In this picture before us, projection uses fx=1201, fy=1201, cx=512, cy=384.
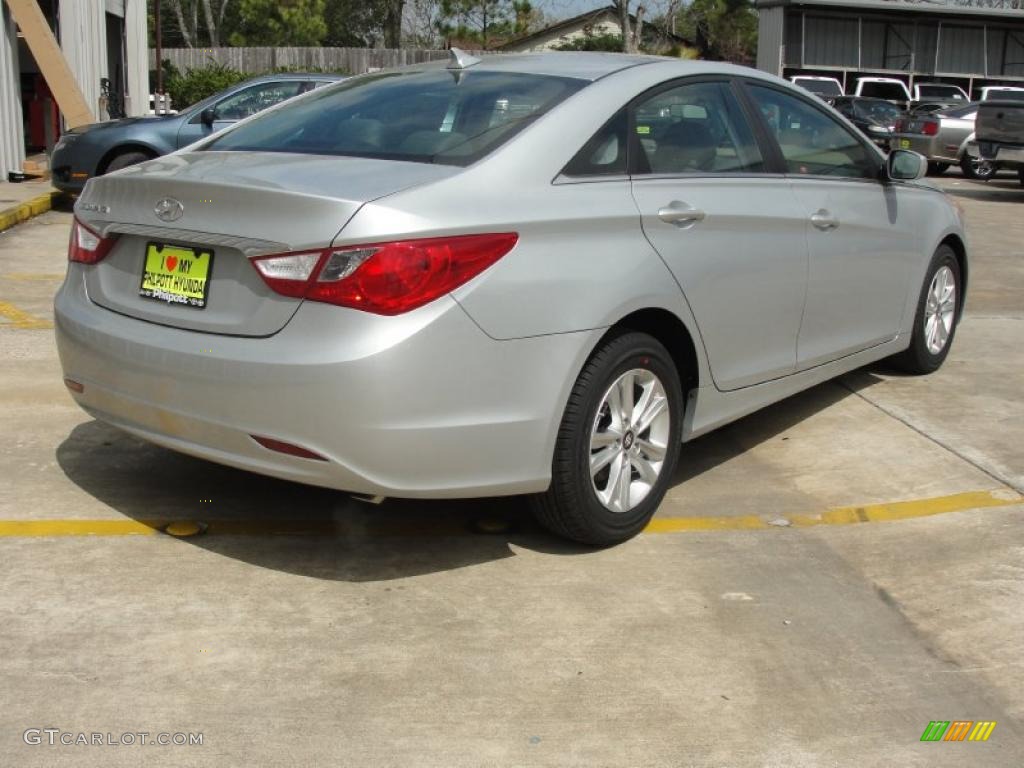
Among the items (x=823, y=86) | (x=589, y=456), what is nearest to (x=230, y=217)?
(x=589, y=456)

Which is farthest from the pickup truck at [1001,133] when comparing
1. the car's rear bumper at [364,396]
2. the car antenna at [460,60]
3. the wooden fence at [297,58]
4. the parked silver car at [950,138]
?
the wooden fence at [297,58]

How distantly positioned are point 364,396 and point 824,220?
2590mm

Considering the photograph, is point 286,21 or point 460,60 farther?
point 286,21

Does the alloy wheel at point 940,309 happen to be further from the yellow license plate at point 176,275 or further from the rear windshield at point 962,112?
the rear windshield at point 962,112

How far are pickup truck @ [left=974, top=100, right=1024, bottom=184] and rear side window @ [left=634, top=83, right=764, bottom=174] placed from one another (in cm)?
1417

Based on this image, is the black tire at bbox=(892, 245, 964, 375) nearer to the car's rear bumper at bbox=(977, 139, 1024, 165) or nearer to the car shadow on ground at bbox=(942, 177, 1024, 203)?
the car shadow on ground at bbox=(942, 177, 1024, 203)

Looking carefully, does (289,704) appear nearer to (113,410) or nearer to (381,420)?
(381,420)

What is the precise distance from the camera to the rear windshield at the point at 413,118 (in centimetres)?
394

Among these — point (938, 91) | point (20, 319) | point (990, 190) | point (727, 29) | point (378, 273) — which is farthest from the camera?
point (727, 29)

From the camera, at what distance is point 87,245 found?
412 centimetres

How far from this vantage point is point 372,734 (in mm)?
2977

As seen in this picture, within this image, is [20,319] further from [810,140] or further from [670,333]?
[810,140]

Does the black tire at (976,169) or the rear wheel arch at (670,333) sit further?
the black tire at (976,169)

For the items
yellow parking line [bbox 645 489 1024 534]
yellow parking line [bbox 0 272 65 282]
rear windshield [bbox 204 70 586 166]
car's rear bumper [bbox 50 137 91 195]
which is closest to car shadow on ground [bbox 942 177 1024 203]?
car's rear bumper [bbox 50 137 91 195]
